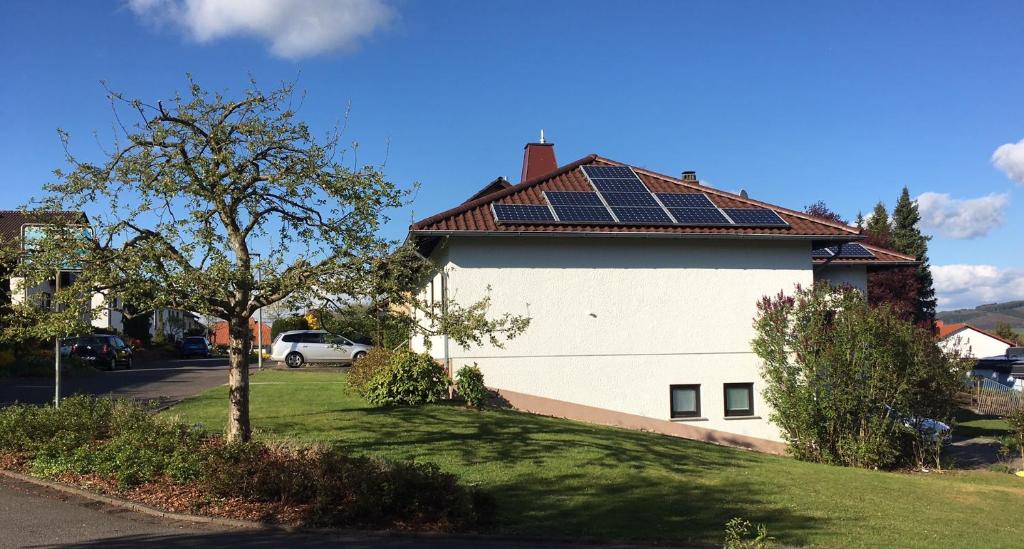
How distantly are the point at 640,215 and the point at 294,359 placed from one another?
707 inches

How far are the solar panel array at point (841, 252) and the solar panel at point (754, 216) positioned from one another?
12.1 feet

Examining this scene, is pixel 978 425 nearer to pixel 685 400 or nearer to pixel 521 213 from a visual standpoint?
pixel 685 400

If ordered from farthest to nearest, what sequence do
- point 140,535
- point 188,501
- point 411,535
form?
point 188,501 → point 411,535 → point 140,535

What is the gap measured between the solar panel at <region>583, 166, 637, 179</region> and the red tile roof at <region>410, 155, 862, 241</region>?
0.67 feet

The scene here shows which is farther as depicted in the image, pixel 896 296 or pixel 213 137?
pixel 896 296

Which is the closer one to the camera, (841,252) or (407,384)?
(407,384)

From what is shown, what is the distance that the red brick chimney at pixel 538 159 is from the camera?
25.8 m

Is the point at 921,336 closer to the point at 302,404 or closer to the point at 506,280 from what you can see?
the point at 506,280

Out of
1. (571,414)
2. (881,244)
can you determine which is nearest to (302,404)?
(571,414)

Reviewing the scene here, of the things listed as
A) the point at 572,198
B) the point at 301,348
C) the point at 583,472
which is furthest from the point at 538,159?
the point at 583,472

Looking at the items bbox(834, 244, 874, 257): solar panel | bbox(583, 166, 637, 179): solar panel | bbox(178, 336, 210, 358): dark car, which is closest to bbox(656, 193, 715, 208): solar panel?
bbox(583, 166, 637, 179): solar panel

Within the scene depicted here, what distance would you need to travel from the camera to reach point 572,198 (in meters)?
18.7

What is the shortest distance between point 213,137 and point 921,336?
14.5 metres

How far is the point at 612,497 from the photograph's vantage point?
352 inches
